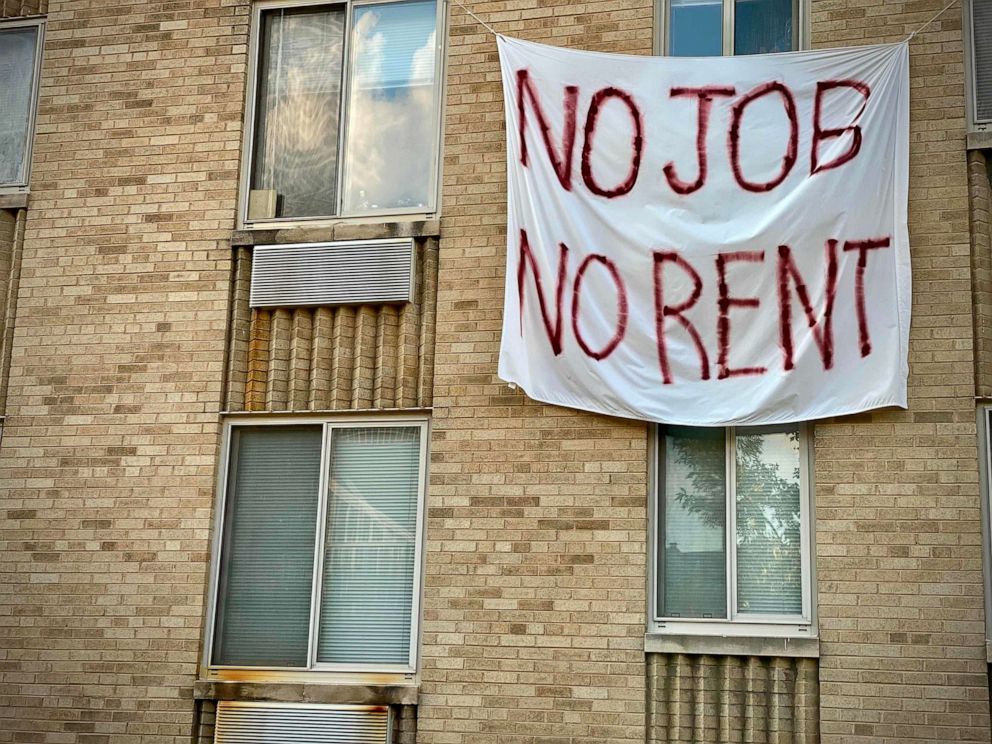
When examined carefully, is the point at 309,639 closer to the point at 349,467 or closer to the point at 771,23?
the point at 349,467

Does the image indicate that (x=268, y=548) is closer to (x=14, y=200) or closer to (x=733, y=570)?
(x=733, y=570)

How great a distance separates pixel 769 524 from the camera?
31.8 feet

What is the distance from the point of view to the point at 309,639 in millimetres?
10242

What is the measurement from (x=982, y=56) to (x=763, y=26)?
164cm

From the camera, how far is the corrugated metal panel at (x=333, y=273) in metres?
10.6

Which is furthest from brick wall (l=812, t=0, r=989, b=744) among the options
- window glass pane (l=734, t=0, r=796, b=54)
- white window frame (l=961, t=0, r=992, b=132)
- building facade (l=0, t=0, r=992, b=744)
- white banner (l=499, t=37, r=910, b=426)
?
window glass pane (l=734, t=0, r=796, b=54)

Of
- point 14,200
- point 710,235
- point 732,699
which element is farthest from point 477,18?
point 732,699

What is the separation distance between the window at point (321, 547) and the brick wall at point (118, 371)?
312 millimetres

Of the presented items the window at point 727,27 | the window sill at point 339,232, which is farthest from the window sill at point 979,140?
the window sill at point 339,232

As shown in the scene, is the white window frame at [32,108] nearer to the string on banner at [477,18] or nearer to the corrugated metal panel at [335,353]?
the corrugated metal panel at [335,353]

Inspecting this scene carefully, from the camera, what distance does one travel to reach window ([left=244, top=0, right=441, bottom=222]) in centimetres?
1108

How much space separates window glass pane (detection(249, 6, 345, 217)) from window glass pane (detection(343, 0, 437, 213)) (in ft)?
0.60

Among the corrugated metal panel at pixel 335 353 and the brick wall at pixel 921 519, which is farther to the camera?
the corrugated metal panel at pixel 335 353

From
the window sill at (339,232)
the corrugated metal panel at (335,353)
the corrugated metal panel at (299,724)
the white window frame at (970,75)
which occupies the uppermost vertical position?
the white window frame at (970,75)
